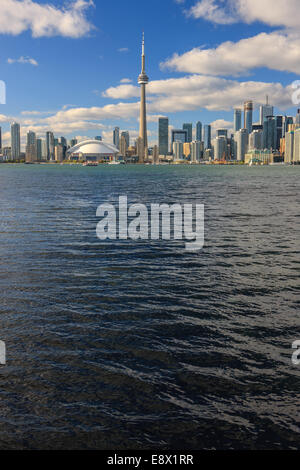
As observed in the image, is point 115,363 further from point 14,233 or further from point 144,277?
point 14,233

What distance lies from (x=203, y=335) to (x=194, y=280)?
6.40 meters

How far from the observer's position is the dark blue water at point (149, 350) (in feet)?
29.4

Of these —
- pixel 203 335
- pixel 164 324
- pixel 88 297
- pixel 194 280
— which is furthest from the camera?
pixel 194 280

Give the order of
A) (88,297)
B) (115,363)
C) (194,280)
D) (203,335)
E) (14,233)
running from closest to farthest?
(115,363) < (203,335) < (88,297) < (194,280) < (14,233)

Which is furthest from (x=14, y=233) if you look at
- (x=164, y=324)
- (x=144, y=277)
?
(x=164, y=324)

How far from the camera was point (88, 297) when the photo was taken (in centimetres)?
1720

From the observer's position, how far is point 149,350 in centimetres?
1244

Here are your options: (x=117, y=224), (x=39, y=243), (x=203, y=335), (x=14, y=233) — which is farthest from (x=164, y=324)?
(x=117, y=224)

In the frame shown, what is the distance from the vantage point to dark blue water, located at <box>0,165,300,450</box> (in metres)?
8.96

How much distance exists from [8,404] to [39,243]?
19.2 m

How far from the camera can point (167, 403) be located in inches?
386
